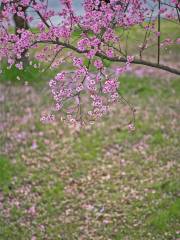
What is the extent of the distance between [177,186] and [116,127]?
15.9 ft

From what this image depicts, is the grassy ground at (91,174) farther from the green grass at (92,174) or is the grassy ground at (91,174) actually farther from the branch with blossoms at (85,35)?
the branch with blossoms at (85,35)

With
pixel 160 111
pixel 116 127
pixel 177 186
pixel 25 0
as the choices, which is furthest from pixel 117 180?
pixel 25 0

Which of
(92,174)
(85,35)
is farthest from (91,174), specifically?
(85,35)

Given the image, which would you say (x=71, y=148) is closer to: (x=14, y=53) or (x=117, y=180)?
(x=117, y=180)

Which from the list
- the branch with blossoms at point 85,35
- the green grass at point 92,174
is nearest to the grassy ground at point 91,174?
the green grass at point 92,174

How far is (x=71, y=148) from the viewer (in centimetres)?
1566

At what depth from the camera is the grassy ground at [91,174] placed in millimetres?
11156

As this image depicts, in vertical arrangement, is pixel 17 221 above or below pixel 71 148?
below

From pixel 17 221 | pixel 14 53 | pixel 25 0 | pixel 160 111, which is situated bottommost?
pixel 17 221

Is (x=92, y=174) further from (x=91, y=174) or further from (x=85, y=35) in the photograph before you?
(x=85, y=35)

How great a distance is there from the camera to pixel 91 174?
14055mm

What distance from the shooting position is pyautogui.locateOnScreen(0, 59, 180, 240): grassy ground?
11156 millimetres

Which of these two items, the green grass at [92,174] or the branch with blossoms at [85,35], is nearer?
the branch with blossoms at [85,35]

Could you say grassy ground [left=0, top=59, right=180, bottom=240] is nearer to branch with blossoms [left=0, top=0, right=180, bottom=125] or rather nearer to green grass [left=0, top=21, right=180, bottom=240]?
green grass [left=0, top=21, right=180, bottom=240]
